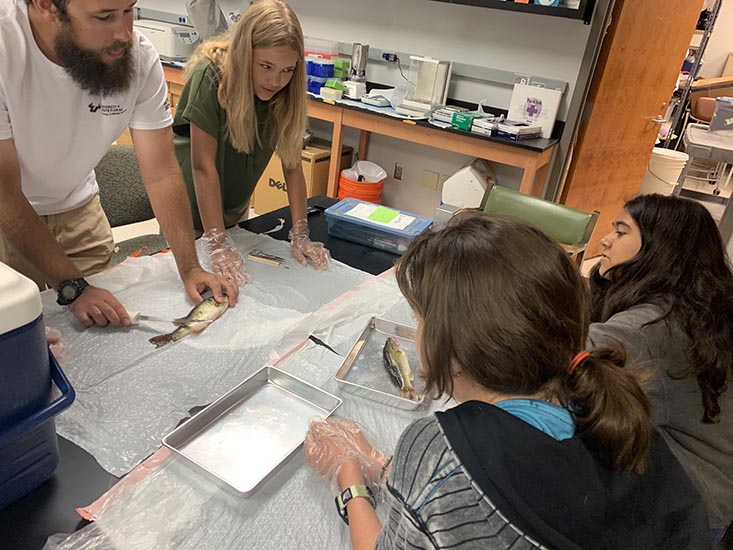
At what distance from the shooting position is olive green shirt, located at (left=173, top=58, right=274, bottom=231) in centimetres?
162

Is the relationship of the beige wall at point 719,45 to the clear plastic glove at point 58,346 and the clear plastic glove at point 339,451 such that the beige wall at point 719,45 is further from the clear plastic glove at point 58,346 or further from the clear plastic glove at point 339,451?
the clear plastic glove at point 58,346

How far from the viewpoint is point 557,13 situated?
2.80m

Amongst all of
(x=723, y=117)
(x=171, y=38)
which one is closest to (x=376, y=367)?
(x=171, y=38)

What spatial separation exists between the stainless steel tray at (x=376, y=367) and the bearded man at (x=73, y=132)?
0.38 meters

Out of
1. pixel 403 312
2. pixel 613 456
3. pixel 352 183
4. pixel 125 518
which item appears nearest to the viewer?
pixel 613 456

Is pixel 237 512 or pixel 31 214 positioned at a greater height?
pixel 31 214

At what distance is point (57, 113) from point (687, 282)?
1.55 meters

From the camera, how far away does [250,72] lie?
5.25 feet

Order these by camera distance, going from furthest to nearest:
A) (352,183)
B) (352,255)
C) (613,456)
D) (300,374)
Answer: (352,183)
(352,255)
(300,374)
(613,456)

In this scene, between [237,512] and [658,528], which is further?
[237,512]

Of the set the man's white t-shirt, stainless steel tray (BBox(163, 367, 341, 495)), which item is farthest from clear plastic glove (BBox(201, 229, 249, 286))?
stainless steel tray (BBox(163, 367, 341, 495))

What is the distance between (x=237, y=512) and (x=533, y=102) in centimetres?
293

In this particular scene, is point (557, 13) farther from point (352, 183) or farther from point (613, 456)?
point (613, 456)

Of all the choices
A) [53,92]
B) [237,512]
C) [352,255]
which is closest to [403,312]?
[352,255]
